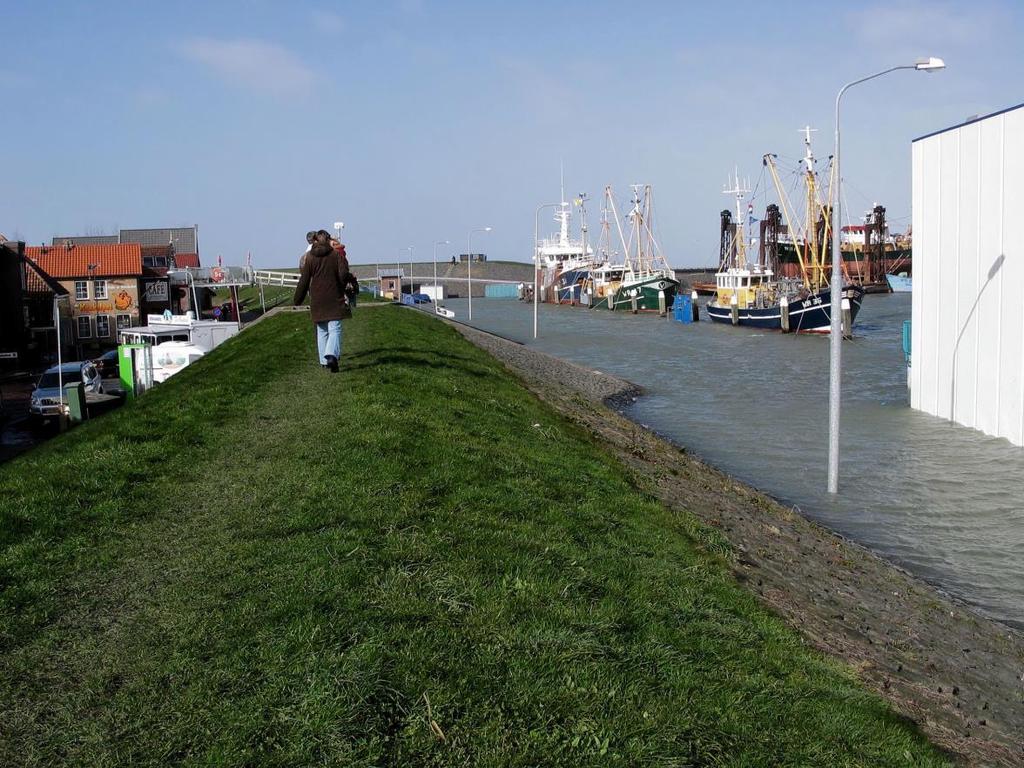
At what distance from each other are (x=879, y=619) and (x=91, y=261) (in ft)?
202

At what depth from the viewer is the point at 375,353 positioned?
19891 mm

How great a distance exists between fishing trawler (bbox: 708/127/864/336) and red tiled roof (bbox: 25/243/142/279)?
3943cm

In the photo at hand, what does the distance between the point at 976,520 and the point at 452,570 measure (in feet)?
36.9

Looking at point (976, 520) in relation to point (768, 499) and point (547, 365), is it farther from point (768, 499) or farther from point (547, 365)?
A: point (547, 365)

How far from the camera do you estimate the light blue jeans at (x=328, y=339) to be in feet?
48.3

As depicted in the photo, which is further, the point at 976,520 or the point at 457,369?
the point at 457,369

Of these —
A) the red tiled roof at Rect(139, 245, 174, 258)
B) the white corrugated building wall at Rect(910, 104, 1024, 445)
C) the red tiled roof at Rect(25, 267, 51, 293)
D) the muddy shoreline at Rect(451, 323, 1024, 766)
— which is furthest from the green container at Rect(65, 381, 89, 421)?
the red tiled roof at Rect(139, 245, 174, 258)

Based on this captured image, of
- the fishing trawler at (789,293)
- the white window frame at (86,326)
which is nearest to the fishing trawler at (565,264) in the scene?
the fishing trawler at (789,293)

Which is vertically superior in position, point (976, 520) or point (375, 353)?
point (375, 353)

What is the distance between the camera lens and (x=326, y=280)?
13742 mm

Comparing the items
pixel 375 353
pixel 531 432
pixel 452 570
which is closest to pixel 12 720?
pixel 452 570

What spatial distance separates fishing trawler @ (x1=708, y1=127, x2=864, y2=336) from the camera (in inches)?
2331

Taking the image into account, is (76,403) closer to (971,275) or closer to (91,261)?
(971,275)

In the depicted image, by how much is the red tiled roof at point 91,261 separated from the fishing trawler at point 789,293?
39.4m
